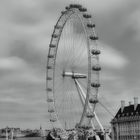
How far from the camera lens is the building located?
Result: 9638 cm

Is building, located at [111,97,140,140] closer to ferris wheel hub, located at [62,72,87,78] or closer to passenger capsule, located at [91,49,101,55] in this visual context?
ferris wheel hub, located at [62,72,87,78]

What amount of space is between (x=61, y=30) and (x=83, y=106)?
→ 10768 mm

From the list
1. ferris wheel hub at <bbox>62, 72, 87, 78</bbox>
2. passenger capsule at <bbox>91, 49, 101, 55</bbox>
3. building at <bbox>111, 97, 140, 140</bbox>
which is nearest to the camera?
passenger capsule at <bbox>91, 49, 101, 55</bbox>

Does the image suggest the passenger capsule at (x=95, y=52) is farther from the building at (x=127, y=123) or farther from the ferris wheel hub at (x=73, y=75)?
the building at (x=127, y=123)

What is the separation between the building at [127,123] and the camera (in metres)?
96.4

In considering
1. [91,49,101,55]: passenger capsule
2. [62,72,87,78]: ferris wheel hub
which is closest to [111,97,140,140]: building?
[62,72,87,78]: ferris wheel hub

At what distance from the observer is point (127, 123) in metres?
101

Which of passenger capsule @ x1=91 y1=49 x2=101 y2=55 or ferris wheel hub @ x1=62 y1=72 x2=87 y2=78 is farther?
ferris wheel hub @ x1=62 y1=72 x2=87 y2=78

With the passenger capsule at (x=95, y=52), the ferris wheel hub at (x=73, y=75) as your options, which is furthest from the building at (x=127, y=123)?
the passenger capsule at (x=95, y=52)

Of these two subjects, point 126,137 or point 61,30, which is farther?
point 126,137

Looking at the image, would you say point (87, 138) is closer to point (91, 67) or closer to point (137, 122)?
point (91, 67)

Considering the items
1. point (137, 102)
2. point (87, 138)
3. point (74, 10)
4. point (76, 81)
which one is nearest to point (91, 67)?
point (76, 81)

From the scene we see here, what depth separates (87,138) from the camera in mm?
52438

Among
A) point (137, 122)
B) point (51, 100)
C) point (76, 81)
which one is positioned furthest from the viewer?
point (137, 122)
